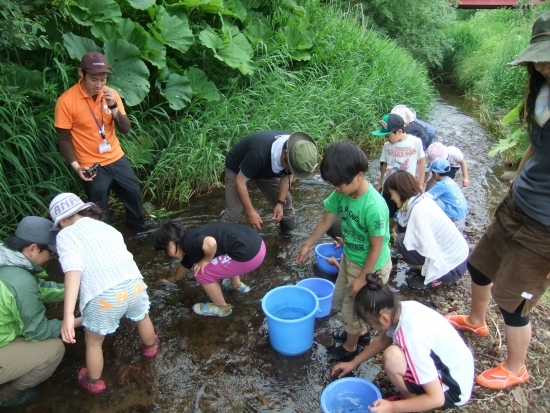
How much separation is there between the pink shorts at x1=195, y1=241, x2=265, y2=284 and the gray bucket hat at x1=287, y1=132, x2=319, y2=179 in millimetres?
713

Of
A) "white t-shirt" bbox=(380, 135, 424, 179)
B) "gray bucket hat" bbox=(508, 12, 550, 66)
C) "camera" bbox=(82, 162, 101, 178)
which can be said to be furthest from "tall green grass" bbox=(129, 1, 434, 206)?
"gray bucket hat" bbox=(508, 12, 550, 66)

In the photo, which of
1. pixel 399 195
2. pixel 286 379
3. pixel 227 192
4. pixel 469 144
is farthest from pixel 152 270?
pixel 469 144

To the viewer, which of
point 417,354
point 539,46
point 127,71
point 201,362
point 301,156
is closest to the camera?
point 539,46

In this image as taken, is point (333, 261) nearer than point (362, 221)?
No

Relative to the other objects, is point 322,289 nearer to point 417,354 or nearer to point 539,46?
point 417,354

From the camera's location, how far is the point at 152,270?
404 centimetres

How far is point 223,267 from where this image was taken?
325 cm

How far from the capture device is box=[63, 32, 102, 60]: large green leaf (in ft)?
14.7

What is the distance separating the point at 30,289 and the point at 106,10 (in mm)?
3625

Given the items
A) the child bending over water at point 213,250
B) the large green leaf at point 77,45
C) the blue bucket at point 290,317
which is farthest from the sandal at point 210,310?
the large green leaf at point 77,45

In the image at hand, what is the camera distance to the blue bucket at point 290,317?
2758mm

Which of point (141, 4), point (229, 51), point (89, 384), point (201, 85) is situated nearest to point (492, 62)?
point (229, 51)

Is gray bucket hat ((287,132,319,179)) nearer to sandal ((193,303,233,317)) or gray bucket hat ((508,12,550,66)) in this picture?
sandal ((193,303,233,317))

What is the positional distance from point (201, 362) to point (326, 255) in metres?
1.56
